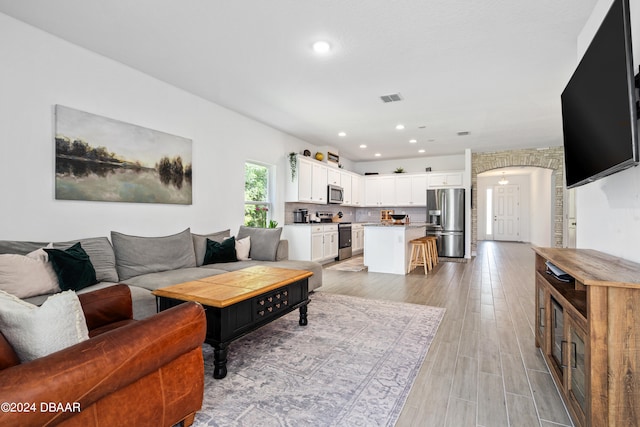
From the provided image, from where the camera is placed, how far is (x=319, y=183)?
6.88 m

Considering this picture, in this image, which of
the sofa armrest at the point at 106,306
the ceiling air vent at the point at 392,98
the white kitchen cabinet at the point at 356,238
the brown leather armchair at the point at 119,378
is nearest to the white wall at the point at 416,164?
the white kitchen cabinet at the point at 356,238

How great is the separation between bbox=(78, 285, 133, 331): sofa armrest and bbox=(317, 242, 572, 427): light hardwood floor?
6.02 ft

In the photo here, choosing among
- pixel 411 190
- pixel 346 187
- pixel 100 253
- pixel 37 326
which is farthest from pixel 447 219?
pixel 37 326

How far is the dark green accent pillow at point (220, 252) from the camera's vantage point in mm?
3936

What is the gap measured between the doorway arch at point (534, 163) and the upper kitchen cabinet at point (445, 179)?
1.48 ft

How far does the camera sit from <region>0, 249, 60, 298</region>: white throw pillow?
84.9 inches

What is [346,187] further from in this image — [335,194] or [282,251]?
[282,251]

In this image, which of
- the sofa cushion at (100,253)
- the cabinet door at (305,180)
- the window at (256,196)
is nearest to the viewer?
the sofa cushion at (100,253)

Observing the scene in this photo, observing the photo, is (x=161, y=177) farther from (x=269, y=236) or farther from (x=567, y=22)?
(x=567, y=22)

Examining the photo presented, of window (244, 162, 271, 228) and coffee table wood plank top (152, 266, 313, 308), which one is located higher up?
window (244, 162, 271, 228)

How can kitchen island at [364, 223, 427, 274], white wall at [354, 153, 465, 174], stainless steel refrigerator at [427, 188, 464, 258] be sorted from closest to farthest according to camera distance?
kitchen island at [364, 223, 427, 274], stainless steel refrigerator at [427, 188, 464, 258], white wall at [354, 153, 465, 174]

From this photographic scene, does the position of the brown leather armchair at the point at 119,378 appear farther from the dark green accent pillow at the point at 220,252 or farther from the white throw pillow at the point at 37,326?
the dark green accent pillow at the point at 220,252

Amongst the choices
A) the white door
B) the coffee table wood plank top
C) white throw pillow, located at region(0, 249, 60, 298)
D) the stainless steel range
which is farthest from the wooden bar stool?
the white door

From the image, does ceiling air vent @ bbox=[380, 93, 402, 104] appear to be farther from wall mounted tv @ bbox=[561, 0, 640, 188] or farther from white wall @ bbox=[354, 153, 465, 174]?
white wall @ bbox=[354, 153, 465, 174]
